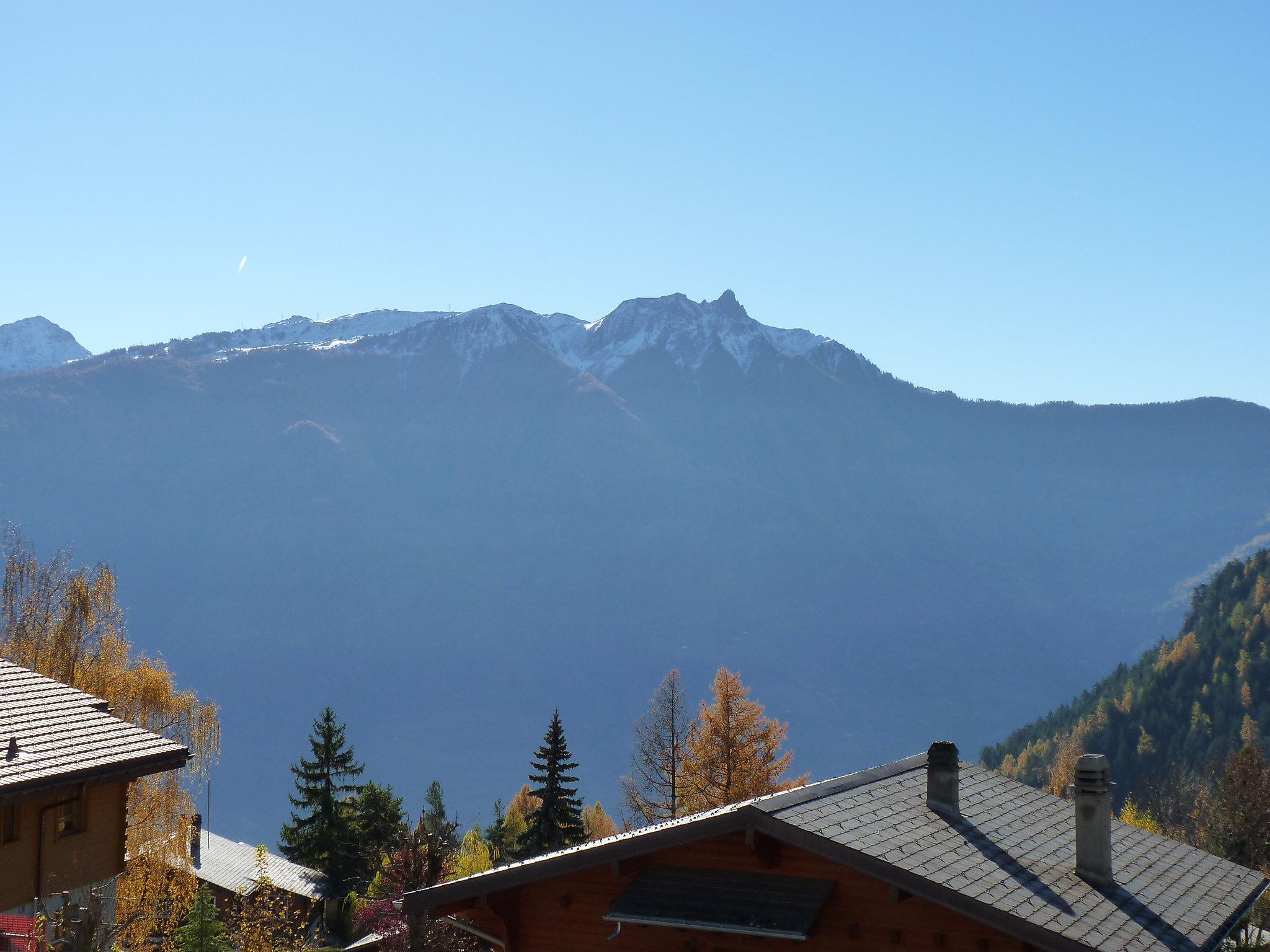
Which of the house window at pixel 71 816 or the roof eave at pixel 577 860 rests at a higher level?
the house window at pixel 71 816

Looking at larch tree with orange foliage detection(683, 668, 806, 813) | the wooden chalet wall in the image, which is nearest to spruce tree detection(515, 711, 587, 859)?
larch tree with orange foliage detection(683, 668, 806, 813)

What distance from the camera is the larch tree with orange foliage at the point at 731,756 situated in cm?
4112

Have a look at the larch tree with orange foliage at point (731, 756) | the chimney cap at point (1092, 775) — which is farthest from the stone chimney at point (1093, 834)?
the larch tree with orange foliage at point (731, 756)

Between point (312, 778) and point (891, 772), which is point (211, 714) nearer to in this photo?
point (891, 772)

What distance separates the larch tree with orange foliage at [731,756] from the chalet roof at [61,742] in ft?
85.7

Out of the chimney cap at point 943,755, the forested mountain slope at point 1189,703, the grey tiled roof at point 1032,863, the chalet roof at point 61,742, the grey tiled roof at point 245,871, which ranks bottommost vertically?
the grey tiled roof at point 245,871

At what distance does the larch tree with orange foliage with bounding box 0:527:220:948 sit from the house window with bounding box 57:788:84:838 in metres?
9.72

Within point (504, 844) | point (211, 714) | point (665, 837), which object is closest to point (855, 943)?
point (665, 837)

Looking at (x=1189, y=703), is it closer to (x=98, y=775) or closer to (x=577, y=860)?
(x=577, y=860)

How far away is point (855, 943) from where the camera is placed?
13.1m

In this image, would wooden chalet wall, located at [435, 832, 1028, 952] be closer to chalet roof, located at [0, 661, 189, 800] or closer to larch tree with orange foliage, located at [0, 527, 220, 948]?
chalet roof, located at [0, 661, 189, 800]

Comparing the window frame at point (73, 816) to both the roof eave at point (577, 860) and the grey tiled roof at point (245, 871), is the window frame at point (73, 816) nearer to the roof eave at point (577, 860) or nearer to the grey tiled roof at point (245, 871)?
the roof eave at point (577, 860)

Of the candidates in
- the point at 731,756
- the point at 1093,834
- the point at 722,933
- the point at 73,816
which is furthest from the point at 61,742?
the point at 731,756

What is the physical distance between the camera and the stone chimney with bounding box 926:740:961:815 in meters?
15.7
